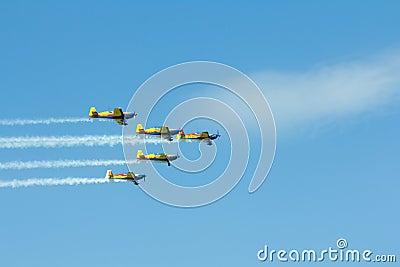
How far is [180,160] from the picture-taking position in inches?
5094

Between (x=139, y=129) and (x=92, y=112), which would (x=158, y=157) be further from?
(x=92, y=112)

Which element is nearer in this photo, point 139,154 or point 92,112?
point 139,154

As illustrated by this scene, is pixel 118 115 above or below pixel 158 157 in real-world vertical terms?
above

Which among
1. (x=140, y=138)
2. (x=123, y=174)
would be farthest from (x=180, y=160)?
(x=123, y=174)

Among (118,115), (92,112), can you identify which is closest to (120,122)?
(118,115)

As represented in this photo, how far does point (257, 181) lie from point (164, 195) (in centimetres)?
1055

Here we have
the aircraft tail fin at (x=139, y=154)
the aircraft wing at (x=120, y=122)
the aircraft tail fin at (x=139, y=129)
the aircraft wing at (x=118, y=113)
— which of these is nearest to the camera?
the aircraft tail fin at (x=139, y=154)

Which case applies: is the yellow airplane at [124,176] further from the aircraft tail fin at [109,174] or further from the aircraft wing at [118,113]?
the aircraft wing at [118,113]

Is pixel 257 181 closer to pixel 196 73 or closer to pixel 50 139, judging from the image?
pixel 196 73

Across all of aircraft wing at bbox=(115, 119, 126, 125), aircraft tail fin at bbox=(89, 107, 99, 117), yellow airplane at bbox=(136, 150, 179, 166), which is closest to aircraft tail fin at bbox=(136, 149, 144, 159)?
yellow airplane at bbox=(136, 150, 179, 166)

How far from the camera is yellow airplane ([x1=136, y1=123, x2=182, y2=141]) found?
136m

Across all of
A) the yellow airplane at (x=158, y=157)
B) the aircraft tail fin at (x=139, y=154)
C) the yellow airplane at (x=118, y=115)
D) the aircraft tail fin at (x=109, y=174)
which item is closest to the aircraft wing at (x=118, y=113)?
the yellow airplane at (x=118, y=115)

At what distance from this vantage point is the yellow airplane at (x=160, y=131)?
136 meters

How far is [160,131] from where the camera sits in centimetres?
13875
